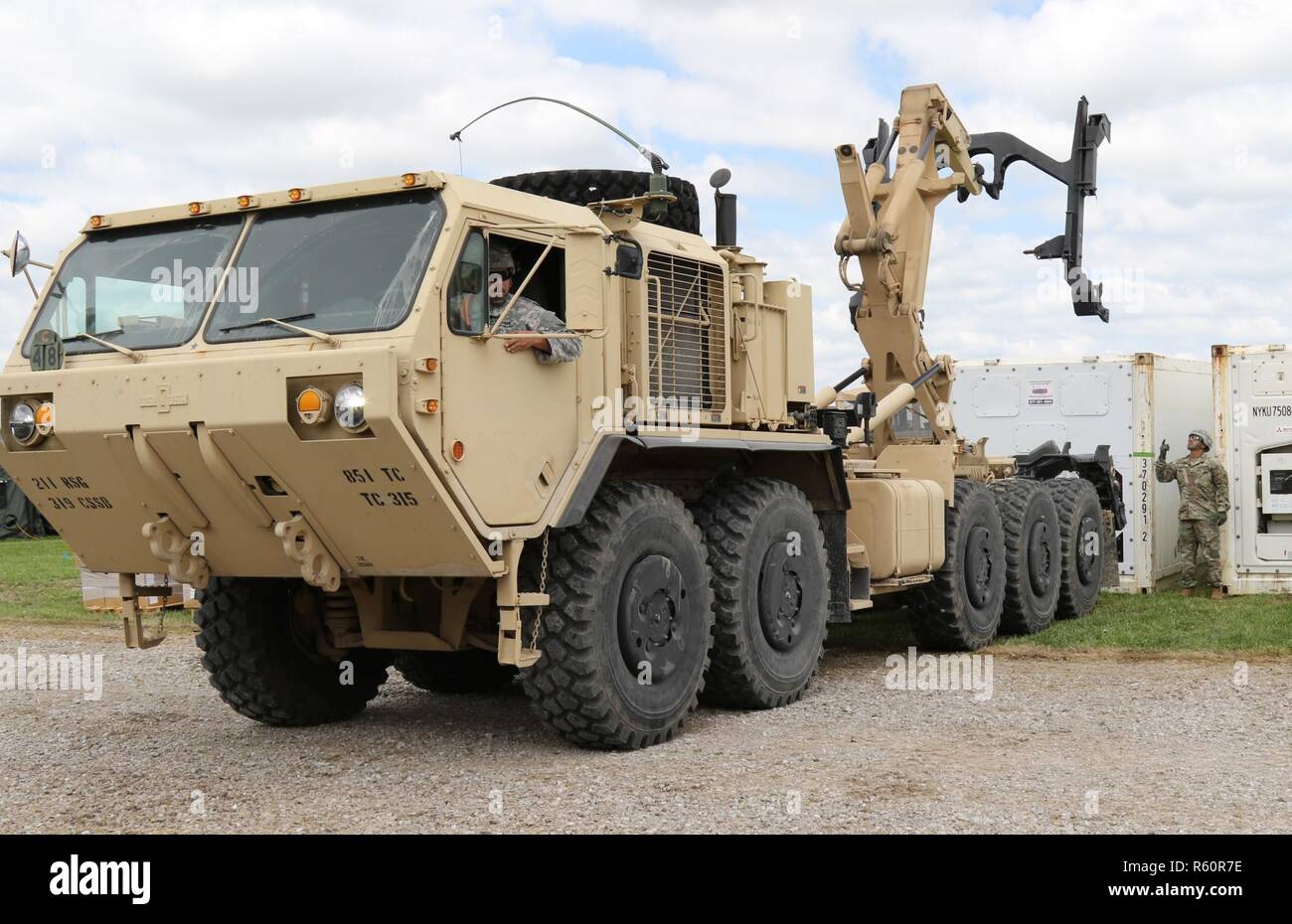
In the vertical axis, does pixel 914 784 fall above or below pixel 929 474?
below

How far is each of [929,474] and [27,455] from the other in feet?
22.8

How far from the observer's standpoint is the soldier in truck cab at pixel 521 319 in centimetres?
713

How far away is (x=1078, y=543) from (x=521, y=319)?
8564mm

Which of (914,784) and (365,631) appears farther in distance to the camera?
(365,631)

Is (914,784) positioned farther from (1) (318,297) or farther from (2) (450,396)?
(1) (318,297)

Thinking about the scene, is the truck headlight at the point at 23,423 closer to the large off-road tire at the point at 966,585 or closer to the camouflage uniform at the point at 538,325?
the camouflage uniform at the point at 538,325

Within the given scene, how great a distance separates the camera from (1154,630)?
1267 centimetres

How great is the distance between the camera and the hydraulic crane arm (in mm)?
11836

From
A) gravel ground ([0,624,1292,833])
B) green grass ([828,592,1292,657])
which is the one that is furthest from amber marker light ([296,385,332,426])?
green grass ([828,592,1292,657])

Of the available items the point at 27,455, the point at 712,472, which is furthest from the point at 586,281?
the point at 27,455

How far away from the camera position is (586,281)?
7.49 meters

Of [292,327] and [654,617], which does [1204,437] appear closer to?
[654,617]

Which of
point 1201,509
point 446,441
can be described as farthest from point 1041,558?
point 446,441
